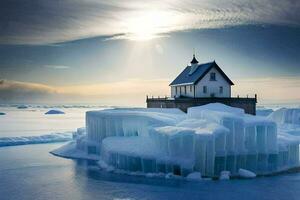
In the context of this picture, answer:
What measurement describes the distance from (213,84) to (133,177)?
944 inches

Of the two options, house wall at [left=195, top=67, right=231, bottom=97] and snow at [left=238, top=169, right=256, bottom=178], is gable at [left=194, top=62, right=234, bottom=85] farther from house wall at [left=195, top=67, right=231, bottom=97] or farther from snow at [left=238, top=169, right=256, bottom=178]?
snow at [left=238, top=169, right=256, bottom=178]

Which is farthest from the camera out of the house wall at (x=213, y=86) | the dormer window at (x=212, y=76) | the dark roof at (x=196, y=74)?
the dormer window at (x=212, y=76)

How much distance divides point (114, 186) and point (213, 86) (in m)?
27.5

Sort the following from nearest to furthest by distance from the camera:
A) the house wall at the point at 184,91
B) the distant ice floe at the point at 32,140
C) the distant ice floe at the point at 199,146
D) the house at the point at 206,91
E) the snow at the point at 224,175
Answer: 1. the snow at the point at 224,175
2. the distant ice floe at the point at 199,146
3. the house at the point at 206,91
4. the house wall at the point at 184,91
5. the distant ice floe at the point at 32,140

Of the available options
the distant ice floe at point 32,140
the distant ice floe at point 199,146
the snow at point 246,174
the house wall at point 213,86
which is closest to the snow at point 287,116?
the house wall at point 213,86

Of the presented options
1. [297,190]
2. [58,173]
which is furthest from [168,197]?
[58,173]

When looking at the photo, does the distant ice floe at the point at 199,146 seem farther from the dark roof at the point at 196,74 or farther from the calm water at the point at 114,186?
the dark roof at the point at 196,74

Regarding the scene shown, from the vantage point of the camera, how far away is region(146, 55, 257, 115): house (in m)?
53.6

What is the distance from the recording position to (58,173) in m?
39.7

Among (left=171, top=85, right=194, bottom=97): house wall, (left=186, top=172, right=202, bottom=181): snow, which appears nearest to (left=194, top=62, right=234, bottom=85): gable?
(left=171, top=85, right=194, bottom=97): house wall

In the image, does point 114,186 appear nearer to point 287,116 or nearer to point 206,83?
point 206,83

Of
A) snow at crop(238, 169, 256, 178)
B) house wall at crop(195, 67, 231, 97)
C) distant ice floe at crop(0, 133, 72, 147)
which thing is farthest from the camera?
distant ice floe at crop(0, 133, 72, 147)

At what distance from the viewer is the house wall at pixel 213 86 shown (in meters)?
55.8

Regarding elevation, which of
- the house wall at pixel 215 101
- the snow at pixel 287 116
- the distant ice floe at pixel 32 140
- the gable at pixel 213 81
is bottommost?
the distant ice floe at pixel 32 140
